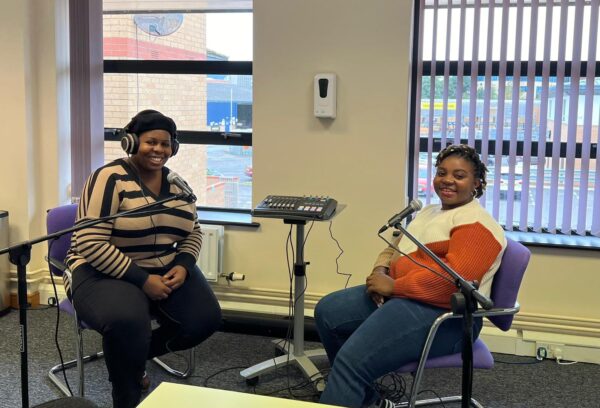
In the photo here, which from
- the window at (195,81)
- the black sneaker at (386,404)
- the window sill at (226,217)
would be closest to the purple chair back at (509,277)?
the black sneaker at (386,404)

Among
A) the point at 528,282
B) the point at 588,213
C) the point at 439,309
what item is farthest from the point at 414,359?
the point at 588,213

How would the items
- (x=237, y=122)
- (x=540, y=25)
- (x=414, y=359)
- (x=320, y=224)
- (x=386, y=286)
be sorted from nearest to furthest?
(x=414, y=359)
(x=386, y=286)
(x=540, y=25)
(x=320, y=224)
(x=237, y=122)

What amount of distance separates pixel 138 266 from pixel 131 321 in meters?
0.27

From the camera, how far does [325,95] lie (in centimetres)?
323

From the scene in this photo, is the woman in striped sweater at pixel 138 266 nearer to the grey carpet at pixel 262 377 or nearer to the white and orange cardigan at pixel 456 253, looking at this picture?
the grey carpet at pixel 262 377

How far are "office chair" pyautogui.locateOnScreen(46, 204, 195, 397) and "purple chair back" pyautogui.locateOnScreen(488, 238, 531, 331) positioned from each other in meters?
1.49

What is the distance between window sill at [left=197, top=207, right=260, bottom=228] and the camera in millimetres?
3523

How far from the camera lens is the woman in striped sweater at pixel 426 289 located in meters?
2.11

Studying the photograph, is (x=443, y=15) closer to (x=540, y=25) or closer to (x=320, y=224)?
(x=540, y=25)

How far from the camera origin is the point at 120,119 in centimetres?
388

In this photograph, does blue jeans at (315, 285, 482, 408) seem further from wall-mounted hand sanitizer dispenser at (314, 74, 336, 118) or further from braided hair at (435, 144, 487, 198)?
wall-mounted hand sanitizer dispenser at (314, 74, 336, 118)

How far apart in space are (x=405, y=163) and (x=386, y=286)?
1.07 meters

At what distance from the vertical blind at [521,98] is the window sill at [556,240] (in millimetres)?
38

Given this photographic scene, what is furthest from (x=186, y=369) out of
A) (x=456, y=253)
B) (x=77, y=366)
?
(x=456, y=253)
